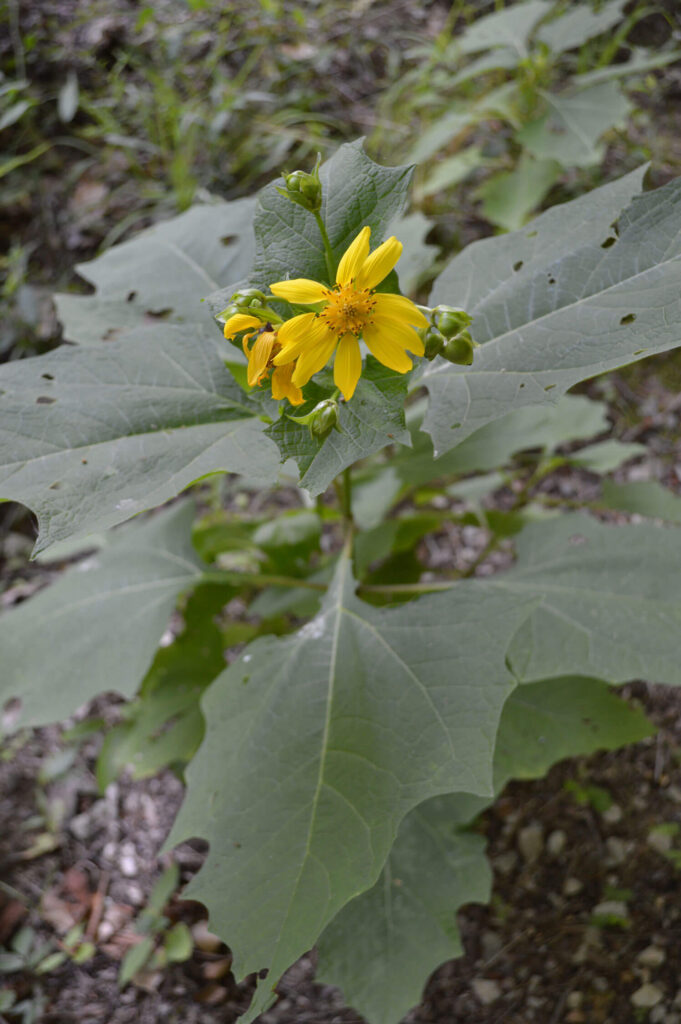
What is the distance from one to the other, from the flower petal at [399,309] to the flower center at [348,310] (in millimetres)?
13

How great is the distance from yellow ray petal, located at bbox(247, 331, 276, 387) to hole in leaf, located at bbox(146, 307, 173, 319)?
0.86m

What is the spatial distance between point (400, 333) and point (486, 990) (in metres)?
1.88

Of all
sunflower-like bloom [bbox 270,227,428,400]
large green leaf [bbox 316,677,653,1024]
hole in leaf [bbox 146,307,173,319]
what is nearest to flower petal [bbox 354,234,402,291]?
sunflower-like bloom [bbox 270,227,428,400]

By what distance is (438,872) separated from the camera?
1.89m

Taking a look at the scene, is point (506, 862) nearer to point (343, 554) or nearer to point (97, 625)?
point (343, 554)

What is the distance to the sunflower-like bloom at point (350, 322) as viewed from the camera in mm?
1200

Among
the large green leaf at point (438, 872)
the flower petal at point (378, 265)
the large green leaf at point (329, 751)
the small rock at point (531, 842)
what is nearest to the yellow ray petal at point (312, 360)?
the flower petal at point (378, 265)

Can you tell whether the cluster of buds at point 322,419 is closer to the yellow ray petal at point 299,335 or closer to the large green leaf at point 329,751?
the yellow ray petal at point 299,335

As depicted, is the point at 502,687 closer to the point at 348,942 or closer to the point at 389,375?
the point at 389,375

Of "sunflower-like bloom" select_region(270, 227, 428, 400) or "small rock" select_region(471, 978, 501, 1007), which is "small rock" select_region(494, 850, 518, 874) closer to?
"small rock" select_region(471, 978, 501, 1007)

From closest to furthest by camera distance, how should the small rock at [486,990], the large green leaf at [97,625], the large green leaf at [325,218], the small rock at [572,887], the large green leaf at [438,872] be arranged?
the large green leaf at [325,218] < the large green leaf at [438,872] < the large green leaf at [97,625] < the small rock at [486,990] < the small rock at [572,887]

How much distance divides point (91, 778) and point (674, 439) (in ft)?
8.95

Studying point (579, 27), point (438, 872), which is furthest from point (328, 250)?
point (579, 27)

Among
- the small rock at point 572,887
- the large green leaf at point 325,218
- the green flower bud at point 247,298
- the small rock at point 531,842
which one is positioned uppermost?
the large green leaf at point 325,218
